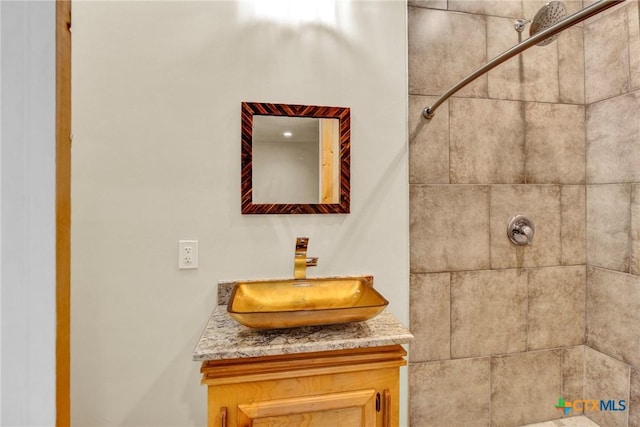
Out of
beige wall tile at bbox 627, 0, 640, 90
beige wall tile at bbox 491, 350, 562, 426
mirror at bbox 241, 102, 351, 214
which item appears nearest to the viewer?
mirror at bbox 241, 102, 351, 214

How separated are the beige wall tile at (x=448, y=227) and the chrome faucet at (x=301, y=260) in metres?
0.57

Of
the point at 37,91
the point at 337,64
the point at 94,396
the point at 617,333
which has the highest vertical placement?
the point at 337,64

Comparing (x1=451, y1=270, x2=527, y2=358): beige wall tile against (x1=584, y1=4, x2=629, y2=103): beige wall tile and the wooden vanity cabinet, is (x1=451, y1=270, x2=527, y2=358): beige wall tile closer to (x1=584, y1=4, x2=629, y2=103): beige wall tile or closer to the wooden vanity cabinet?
the wooden vanity cabinet

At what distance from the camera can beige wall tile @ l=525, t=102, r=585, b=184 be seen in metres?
1.85

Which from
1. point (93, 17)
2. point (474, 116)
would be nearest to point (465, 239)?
point (474, 116)

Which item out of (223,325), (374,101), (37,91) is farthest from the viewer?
(374,101)

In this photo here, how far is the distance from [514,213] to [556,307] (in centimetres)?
60

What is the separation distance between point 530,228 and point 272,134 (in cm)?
146

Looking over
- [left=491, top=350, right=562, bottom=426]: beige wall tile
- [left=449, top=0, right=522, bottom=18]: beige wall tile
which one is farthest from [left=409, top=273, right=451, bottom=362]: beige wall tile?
[left=449, top=0, right=522, bottom=18]: beige wall tile

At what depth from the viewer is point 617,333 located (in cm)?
176

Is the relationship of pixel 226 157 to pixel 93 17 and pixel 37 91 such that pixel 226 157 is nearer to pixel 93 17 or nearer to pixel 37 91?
pixel 93 17

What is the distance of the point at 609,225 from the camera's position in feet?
5.91

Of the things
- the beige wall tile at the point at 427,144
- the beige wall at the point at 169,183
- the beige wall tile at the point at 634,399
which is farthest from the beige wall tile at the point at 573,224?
the beige wall at the point at 169,183

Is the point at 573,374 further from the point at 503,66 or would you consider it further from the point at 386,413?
the point at 503,66
